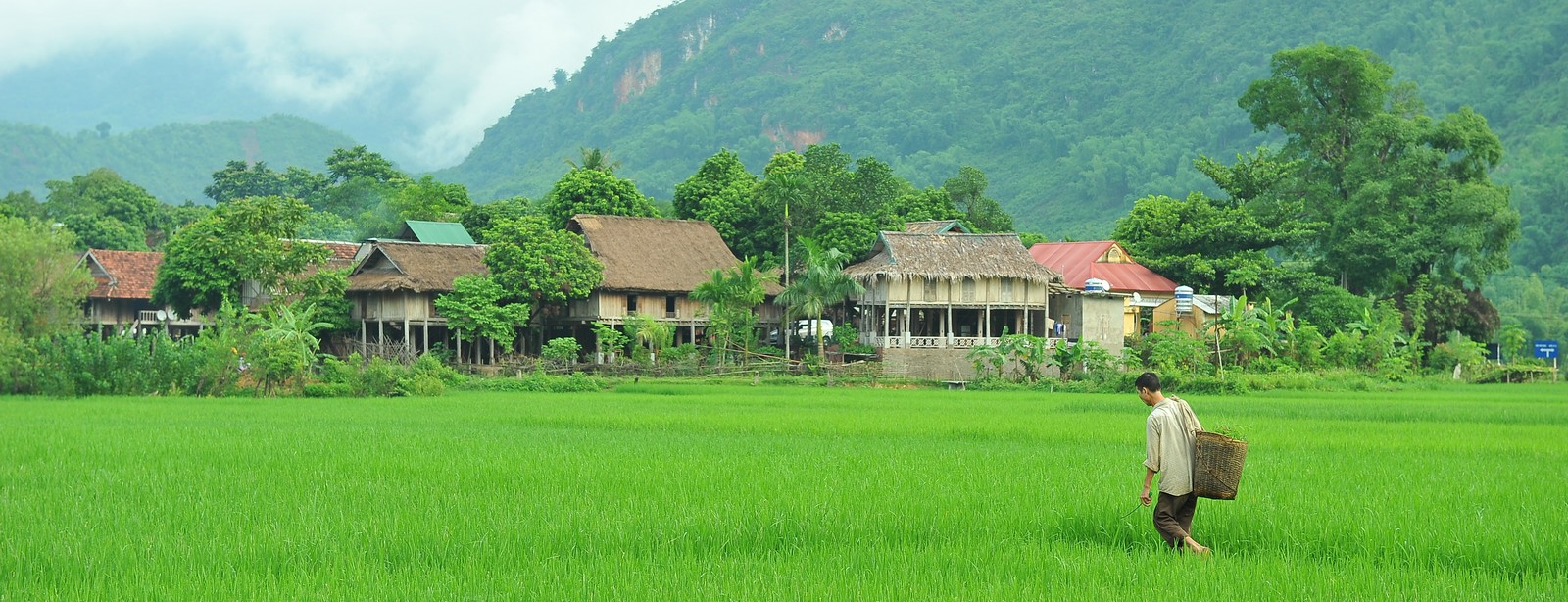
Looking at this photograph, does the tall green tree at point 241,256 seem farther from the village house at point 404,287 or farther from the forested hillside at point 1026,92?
the forested hillside at point 1026,92

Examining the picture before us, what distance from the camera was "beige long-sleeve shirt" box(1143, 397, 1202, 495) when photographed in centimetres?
729

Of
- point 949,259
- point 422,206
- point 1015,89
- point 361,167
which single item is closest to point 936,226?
point 949,259

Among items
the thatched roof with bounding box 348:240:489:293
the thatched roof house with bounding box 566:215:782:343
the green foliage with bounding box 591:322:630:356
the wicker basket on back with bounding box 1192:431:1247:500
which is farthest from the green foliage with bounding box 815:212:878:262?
the wicker basket on back with bounding box 1192:431:1247:500

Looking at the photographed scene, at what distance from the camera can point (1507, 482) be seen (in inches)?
398

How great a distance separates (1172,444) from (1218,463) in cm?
26

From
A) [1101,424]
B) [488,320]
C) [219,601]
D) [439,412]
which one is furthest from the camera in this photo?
[488,320]

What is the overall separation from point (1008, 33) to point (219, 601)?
9853 centimetres

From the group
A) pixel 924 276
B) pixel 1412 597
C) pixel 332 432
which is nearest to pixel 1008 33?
pixel 924 276

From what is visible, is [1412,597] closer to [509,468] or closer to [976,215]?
[509,468]

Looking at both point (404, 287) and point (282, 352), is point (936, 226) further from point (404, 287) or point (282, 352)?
point (282, 352)

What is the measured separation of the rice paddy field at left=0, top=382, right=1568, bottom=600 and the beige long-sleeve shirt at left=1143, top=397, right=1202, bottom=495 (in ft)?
1.32

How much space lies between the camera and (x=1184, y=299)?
35.4 m

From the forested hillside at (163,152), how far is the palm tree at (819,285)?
74409mm

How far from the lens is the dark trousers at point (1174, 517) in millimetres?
7391
